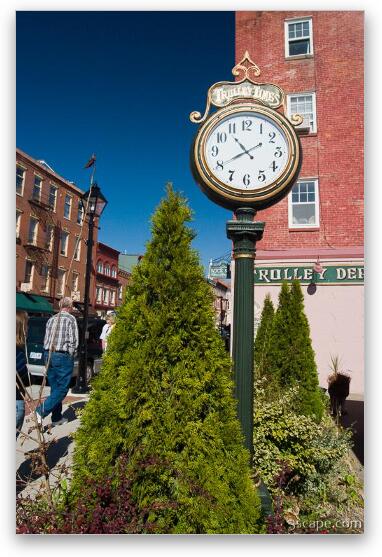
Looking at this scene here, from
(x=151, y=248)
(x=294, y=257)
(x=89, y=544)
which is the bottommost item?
(x=89, y=544)

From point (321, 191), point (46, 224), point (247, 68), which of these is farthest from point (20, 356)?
point (321, 191)

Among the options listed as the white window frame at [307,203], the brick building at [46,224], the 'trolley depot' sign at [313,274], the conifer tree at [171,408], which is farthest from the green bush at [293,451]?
the white window frame at [307,203]

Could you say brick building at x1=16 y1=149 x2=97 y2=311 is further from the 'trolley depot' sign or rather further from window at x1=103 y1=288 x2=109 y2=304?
window at x1=103 y1=288 x2=109 y2=304

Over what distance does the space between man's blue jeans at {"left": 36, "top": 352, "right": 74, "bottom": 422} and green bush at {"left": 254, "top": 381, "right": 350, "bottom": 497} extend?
7.36 feet

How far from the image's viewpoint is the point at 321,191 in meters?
9.03

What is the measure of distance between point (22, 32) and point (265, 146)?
7.17ft

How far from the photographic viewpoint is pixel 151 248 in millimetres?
2055

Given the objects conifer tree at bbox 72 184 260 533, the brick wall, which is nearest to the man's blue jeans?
conifer tree at bbox 72 184 260 533

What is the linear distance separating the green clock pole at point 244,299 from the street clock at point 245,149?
163 mm
